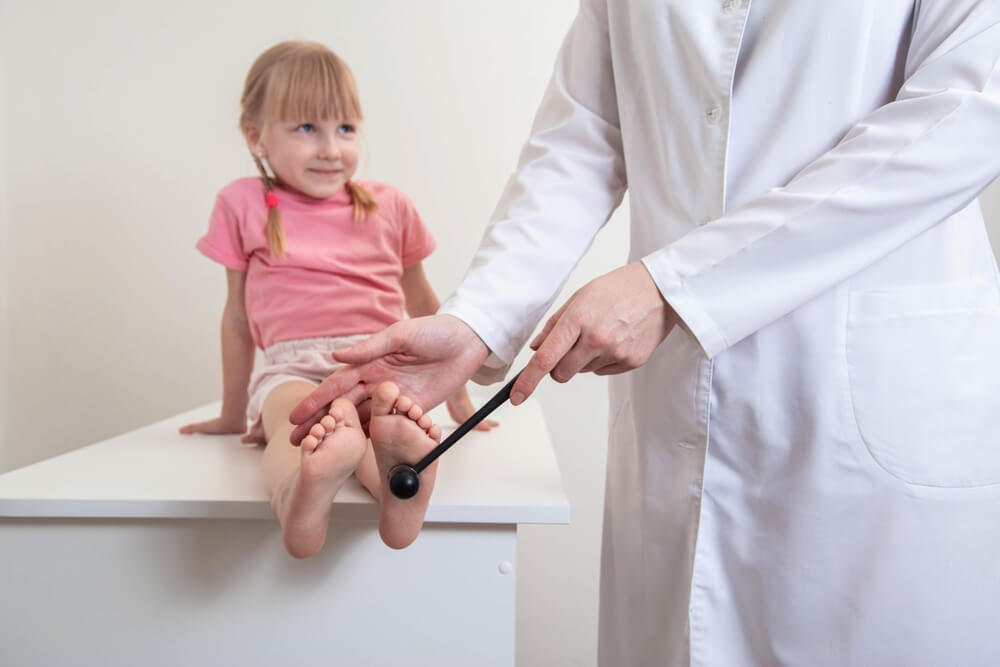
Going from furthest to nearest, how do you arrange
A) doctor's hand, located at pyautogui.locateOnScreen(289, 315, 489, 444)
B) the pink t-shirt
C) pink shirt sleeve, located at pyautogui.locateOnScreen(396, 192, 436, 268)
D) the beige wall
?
the beige wall, pink shirt sleeve, located at pyautogui.locateOnScreen(396, 192, 436, 268), the pink t-shirt, doctor's hand, located at pyautogui.locateOnScreen(289, 315, 489, 444)

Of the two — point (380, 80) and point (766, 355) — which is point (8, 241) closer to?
point (380, 80)

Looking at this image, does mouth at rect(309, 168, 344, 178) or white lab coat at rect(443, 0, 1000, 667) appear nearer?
white lab coat at rect(443, 0, 1000, 667)

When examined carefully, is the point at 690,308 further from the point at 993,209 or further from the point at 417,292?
the point at 993,209

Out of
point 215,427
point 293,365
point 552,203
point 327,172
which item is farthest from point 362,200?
point 552,203

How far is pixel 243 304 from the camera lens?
4.53 ft

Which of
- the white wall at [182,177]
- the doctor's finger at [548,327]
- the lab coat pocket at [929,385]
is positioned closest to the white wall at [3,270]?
the white wall at [182,177]

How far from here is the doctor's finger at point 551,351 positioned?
609 mm

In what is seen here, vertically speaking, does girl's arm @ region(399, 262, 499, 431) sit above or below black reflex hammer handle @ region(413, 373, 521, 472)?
below

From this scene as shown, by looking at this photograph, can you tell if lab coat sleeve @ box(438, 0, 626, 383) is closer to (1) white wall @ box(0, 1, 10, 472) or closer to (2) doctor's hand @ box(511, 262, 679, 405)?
(2) doctor's hand @ box(511, 262, 679, 405)

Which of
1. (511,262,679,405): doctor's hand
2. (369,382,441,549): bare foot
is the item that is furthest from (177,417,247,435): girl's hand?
(511,262,679,405): doctor's hand

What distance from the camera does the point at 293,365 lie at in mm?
1260

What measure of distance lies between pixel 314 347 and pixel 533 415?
352mm

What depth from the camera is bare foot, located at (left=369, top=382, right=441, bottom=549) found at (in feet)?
2.22

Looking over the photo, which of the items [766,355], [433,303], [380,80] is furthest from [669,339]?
[380,80]
